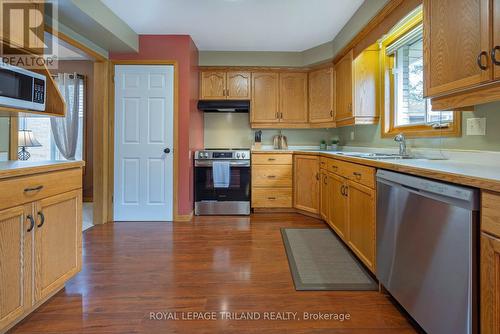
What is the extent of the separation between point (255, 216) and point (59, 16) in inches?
121

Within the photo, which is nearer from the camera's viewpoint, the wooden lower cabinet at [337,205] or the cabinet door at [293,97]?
the wooden lower cabinet at [337,205]

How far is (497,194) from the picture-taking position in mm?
937

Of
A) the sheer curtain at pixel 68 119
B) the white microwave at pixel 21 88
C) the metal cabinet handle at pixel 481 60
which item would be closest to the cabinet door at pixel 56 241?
the white microwave at pixel 21 88

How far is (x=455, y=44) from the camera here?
1.45 m

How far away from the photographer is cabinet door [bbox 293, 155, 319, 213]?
12.2 ft

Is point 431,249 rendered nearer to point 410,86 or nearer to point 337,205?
point 337,205

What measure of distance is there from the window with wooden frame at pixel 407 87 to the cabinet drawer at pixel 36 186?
261 cm

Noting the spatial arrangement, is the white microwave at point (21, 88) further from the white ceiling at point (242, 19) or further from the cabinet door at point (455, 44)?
the cabinet door at point (455, 44)

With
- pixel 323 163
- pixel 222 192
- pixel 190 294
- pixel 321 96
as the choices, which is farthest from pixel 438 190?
pixel 321 96

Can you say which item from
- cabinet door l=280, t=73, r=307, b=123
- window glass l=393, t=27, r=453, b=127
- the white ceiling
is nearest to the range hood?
cabinet door l=280, t=73, r=307, b=123

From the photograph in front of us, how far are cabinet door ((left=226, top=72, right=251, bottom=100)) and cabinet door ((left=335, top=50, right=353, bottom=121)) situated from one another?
130 cm

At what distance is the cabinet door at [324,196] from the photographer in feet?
10.7

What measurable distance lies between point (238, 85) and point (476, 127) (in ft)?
10.3

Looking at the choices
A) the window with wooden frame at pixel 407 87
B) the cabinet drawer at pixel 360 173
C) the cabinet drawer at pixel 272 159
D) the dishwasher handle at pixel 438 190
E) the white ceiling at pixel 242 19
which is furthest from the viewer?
the cabinet drawer at pixel 272 159
